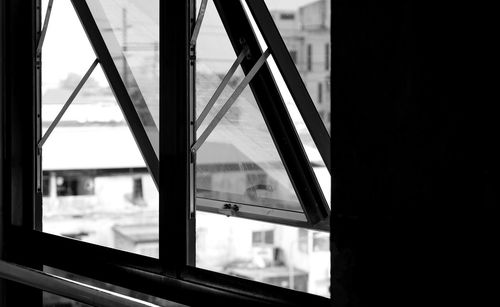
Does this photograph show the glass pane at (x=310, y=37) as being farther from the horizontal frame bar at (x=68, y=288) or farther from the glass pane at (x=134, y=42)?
the horizontal frame bar at (x=68, y=288)

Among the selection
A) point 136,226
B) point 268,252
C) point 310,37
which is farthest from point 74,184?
point 310,37

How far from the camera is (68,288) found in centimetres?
258

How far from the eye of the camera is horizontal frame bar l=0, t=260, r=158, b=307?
230cm

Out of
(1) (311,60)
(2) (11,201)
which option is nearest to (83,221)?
(1) (311,60)

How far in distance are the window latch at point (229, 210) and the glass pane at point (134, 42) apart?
0.52 metres

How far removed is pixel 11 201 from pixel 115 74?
757 millimetres

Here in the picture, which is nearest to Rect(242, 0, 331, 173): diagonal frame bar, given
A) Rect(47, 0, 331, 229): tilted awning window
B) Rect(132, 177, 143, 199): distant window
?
Rect(47, 0, 331, 229): tilted awning window

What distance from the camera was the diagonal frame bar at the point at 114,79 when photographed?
3.28 m

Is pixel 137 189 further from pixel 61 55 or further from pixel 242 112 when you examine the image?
pixel 242 112

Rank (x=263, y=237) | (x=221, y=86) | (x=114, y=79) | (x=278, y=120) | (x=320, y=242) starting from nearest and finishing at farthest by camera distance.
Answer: (x=221, y=86), (x=278, y=120), (x=114, y=79), (x=320, y=242), (x=263, y=237)

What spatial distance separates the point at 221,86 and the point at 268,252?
56.5 ft

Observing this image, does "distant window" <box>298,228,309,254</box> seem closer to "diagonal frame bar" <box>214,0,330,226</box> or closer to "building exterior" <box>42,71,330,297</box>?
"building exterior" <box>42,71,330,297</box>
